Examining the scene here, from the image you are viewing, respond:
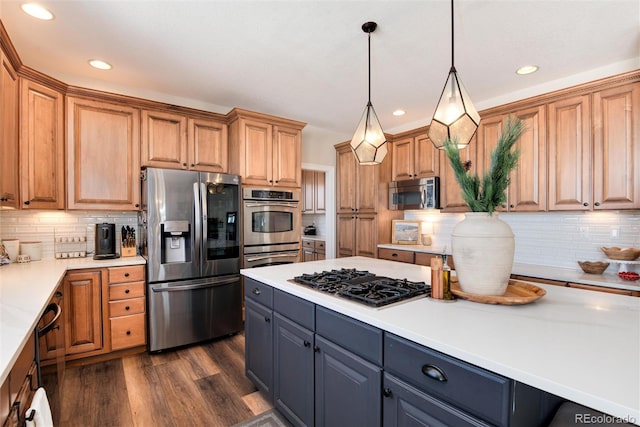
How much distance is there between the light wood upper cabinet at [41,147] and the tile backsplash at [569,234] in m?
4.43

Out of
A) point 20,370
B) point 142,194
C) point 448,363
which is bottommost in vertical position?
point 20,370

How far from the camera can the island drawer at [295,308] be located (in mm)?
1636

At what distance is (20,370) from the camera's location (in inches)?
45.7

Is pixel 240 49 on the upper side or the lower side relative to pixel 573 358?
upper

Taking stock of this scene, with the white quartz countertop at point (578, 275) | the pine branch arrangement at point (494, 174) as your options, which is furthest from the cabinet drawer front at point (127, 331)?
the white quartz countertop at point (578, 275)

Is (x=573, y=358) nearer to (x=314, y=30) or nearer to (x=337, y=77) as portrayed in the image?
(x=314, y=30)

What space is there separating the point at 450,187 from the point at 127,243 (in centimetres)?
362

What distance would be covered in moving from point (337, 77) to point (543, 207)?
2.33m

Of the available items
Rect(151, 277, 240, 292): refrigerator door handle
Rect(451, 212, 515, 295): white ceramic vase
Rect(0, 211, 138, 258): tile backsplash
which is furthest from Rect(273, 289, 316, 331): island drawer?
Rect(0, 211, 138, 258): tile backsplash

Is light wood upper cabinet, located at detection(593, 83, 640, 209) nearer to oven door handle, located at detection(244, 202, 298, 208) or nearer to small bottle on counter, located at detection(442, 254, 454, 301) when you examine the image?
small bottle on counter, located at detection(442, 254, 454, 301)

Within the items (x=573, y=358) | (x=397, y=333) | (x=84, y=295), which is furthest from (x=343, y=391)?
(x=84, y=295)

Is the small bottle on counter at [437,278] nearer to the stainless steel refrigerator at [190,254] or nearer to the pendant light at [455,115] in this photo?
the pendant light at [455,115]

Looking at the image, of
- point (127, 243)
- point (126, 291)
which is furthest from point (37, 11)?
point (126, 291)

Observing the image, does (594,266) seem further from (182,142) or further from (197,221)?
(182,142)
